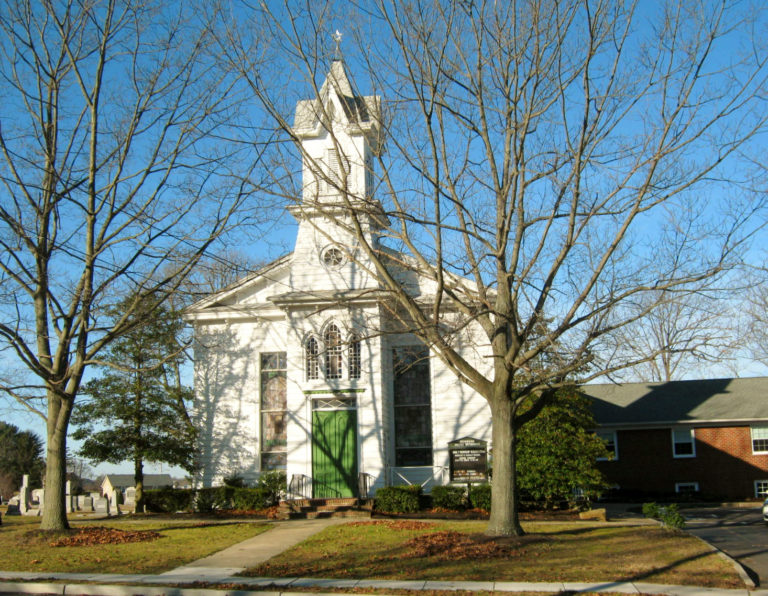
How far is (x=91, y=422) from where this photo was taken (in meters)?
23.3

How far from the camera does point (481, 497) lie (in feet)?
65.3

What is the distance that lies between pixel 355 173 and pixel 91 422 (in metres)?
11.6

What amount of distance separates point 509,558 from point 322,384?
11.3m

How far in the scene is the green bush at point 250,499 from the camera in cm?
2059

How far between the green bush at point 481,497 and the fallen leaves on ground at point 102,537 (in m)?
8.61

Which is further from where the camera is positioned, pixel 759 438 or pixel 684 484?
pixel 684 484

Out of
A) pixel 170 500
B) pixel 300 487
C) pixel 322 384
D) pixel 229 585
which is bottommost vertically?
pixel 170 500

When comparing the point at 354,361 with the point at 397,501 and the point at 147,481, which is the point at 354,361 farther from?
the point at 147,481

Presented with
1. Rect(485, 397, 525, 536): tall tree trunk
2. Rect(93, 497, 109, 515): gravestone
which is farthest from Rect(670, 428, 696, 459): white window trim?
Rect(93, 497, 109, 515): gravestone

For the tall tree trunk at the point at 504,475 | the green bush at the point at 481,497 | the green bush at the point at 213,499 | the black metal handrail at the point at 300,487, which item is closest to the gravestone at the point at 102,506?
the green bush at the point at 213,499

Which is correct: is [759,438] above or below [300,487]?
above

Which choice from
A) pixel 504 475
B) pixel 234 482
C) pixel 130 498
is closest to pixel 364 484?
pixel 234 482

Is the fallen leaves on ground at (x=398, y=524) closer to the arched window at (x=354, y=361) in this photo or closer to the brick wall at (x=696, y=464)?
the arched window at (x=354, y=361)

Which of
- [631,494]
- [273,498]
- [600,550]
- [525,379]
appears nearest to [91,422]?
[273,498]
